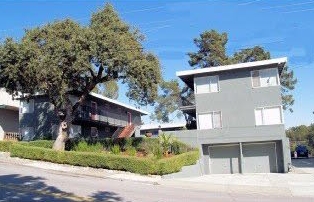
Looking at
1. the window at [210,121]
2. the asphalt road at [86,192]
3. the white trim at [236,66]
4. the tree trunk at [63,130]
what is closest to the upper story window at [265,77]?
the white trim at [236,66]

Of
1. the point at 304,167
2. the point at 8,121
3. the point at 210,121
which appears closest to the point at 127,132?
the point at 8,121

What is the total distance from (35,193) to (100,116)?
3307cm

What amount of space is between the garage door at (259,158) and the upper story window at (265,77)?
16.3 ft

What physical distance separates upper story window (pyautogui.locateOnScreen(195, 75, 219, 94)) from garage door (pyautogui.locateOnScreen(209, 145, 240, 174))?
486 centimetres

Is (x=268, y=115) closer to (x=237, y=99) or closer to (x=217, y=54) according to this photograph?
(x=237, y=99)

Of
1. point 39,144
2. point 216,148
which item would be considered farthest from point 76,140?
point 216,148

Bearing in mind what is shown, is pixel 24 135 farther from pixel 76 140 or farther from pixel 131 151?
pixel 131 151

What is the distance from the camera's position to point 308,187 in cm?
2314

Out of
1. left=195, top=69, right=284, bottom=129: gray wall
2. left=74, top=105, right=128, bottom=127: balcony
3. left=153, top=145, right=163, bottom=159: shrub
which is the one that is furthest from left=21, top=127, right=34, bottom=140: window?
left=195, top=69, right=284, bottom=129: gray wall

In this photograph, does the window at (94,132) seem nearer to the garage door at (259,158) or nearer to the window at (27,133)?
the window at (27,133)

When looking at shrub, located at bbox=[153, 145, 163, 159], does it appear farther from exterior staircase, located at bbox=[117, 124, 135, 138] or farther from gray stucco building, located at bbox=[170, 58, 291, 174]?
exterior staircase, located at bbox=[117, 124, 135, 138]

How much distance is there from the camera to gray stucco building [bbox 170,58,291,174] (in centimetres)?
3406

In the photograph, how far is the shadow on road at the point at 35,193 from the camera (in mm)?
15655

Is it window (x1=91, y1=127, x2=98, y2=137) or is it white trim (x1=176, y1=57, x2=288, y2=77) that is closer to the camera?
white trim (x1=176, y1=57, x2=288, y2=77)
